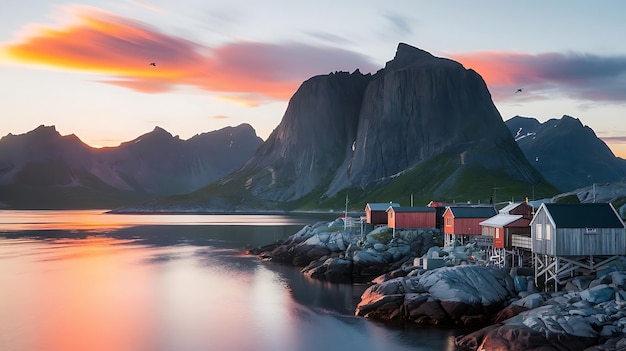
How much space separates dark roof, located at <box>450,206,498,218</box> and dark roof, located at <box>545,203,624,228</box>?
949 inches

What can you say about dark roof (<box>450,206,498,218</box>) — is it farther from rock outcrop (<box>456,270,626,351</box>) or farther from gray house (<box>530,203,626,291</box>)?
rock outcrop (<box>456,270,626,351</box>)

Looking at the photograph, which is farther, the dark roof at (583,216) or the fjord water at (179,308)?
the dark roof at (583,216)

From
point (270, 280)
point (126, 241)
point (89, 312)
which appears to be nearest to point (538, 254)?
point (270, 280)

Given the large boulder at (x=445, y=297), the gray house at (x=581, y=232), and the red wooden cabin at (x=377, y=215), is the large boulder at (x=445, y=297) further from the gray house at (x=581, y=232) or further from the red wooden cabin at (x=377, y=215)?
the red wooden cabin at (x=377, y=215)

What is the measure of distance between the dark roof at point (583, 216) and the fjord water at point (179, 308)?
1438cm

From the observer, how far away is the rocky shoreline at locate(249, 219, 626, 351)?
36.4 metres

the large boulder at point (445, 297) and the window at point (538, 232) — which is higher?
the window at point (538, 232)

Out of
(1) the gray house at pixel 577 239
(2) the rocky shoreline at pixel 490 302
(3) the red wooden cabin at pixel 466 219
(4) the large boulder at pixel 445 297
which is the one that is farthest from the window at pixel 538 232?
(3) the red wooden cabin at pixel 466 219

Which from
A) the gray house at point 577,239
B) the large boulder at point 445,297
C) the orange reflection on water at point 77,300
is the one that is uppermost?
the gray house at point 577,239

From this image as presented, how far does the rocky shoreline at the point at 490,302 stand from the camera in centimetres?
3638

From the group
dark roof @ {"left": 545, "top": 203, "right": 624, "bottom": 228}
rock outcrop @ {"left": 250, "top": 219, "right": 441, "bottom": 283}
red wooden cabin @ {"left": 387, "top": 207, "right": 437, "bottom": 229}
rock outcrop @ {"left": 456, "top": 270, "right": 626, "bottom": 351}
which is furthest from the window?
red wooden cabin @ {"left": 387, "top": 207, "right": 437, "bottom": 229}

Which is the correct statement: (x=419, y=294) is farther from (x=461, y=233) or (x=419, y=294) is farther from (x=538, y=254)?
(x=461, y=233)

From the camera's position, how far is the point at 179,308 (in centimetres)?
5953

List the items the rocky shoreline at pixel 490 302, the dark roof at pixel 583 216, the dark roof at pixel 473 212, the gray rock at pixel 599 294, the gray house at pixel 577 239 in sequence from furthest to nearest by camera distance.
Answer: the dark roof at pixel 473 212
the dark roof at pixel 583 216
the gray house at pixel 577 239
the gray rock at pixel 599 294
the rocky shoreline at pixel 490 302
